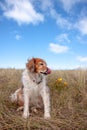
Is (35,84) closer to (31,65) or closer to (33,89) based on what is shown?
(33,89)

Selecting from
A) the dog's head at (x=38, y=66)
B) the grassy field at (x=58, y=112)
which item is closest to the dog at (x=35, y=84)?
the dog's head at (x=38, y=66)

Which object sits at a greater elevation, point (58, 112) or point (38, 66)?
point (38, 66)

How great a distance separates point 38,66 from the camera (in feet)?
20.1

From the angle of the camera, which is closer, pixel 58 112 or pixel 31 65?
pixel 31 65

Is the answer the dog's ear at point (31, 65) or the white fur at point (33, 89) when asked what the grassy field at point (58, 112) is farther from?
the dog's ear at point (31, 65)

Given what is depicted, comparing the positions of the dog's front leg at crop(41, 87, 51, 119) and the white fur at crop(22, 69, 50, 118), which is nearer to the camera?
the dog's front leg at crop(41, 87, 51, 119)

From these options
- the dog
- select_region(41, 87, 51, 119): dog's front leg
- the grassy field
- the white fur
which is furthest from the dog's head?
the grassy field

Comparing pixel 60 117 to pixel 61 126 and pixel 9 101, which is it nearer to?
pixel 61 126

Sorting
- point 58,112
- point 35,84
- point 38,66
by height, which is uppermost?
point 38,66

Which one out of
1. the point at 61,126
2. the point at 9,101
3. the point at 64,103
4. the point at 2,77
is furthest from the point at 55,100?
the point at 2,77

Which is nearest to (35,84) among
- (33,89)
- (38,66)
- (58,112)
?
(33,89)

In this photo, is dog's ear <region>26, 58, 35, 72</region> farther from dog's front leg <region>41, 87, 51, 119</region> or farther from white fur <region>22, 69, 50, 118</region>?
dog's front leg <region>41, 87, 51, 119</region>

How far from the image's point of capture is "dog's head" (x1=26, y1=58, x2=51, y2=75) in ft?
19.8

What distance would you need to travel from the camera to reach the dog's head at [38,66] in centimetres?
604
